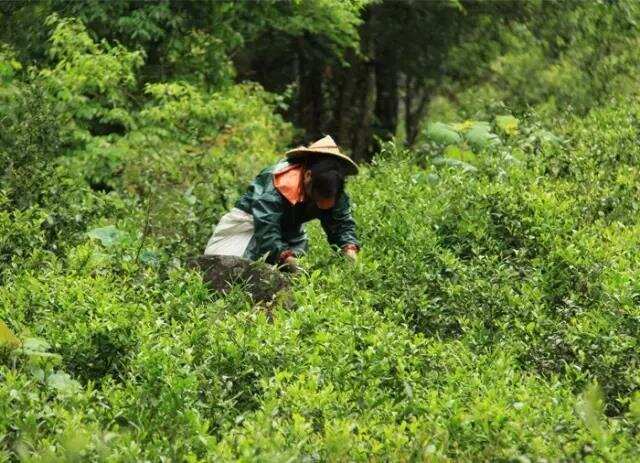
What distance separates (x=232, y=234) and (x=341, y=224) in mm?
815

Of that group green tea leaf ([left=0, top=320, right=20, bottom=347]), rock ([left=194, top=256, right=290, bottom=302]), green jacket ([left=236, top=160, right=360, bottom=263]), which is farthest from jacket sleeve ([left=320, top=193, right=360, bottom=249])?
green tea leaf ([left=0, top=320, right=20, bottom=347])

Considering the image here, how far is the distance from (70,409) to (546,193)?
16.2 feet

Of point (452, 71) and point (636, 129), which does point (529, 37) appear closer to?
point (452, 71)

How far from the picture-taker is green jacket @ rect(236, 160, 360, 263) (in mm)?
7563

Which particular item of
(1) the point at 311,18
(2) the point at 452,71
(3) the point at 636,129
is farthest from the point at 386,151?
(2) the point at 452,71

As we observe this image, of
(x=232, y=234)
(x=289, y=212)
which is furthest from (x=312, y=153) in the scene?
(x=232, y=234)

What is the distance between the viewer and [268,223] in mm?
7547

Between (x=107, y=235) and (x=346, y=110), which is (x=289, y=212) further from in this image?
(x=346, y=110)

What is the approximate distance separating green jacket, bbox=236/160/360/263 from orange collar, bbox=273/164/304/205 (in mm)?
35

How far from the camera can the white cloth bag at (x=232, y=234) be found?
7961 mm

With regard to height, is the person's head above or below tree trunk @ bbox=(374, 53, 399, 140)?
above

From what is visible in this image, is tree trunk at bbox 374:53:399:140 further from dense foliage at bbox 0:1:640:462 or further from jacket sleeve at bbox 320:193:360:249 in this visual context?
jacket sleeve at bbox 320:193:360:249

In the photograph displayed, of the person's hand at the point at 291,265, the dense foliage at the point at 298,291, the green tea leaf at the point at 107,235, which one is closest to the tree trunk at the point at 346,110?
the dense foliage at the point at 298,291

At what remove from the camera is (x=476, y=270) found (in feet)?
24.6
